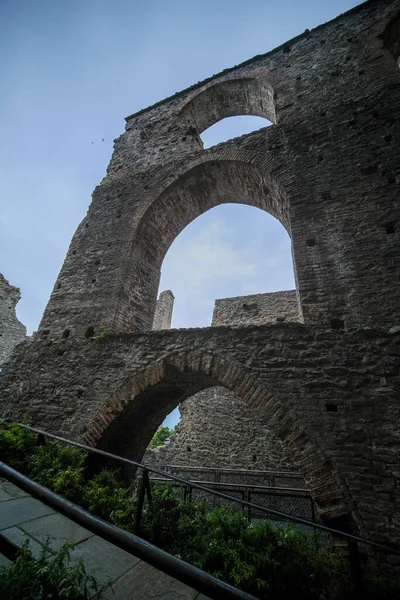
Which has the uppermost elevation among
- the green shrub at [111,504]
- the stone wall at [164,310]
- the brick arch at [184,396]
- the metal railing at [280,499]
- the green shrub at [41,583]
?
the stone wall at [164,310]

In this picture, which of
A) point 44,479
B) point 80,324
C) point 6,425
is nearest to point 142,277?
point 80,324

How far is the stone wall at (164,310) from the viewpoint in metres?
17.8

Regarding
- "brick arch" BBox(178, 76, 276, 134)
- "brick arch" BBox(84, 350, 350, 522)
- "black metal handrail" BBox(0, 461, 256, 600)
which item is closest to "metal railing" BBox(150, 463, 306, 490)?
"brick arch" BBox(84, 350, 350, 522)

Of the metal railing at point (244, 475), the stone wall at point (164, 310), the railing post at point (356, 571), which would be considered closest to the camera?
the railing post at point (356, 571)

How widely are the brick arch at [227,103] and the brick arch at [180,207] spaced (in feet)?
9.55

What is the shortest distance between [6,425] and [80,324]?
2299 mm

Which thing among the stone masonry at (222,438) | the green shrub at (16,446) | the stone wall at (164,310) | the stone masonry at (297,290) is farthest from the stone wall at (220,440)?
the stone wall at (164,310)

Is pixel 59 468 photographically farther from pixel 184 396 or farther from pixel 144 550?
pixel 144 550

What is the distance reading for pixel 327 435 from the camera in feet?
12.0

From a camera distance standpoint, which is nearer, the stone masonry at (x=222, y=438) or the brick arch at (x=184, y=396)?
the brick arch at (x=184, y=396)

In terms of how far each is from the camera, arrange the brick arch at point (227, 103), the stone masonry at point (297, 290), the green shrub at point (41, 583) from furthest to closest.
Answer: the brick arch at point (227, 103), the stone masonry at point (297, 290), the green shrub at point (41, 583)

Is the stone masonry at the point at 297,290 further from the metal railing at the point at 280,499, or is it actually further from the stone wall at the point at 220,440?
the stone wall at the point at 220,440

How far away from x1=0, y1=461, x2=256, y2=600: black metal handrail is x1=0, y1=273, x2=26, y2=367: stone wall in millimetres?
12547

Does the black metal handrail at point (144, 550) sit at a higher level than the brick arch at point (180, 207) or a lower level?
lower
